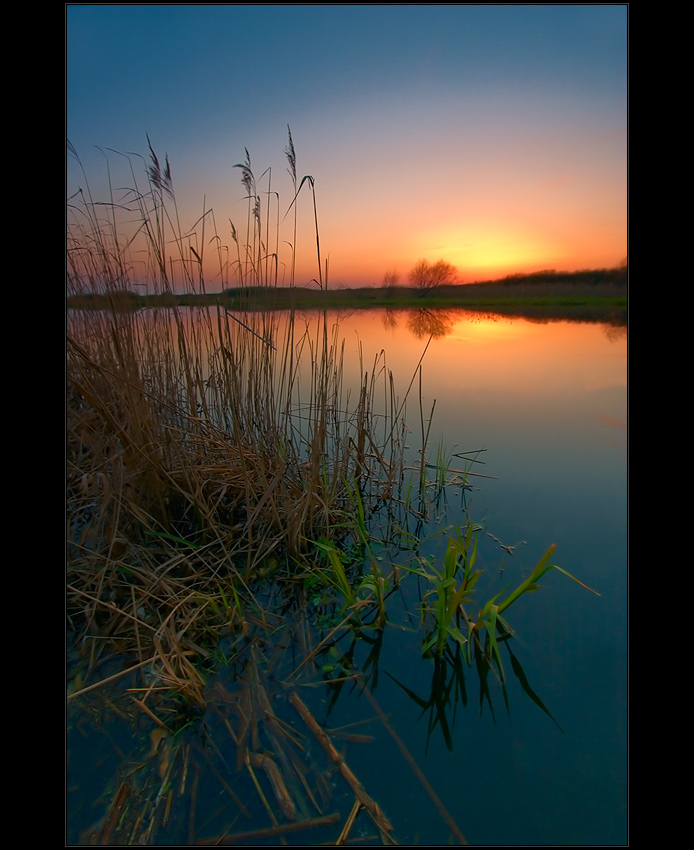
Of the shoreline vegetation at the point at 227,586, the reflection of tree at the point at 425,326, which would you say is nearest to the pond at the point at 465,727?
the shoreline vegetation at the point at 227,586

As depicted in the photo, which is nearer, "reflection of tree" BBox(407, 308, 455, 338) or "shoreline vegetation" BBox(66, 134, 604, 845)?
"shoreline vegetation" BBox(66, 134, 604, 845)

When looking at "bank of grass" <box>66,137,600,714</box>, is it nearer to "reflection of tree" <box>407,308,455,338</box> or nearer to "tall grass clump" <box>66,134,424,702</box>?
"tall grass clump" <box>66,134,424,702</box>

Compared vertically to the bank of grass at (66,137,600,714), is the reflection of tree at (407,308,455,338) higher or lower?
higher

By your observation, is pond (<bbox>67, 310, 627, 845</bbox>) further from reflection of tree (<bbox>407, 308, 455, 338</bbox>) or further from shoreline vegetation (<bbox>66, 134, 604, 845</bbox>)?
reflection of tree (<bbox>407, 308, 455, 338</bbox>)

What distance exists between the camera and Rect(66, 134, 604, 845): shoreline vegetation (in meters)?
1.11

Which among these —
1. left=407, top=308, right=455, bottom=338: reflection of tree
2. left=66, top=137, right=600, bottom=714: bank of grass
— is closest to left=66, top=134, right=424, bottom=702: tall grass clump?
left=66, top=137, right=600, bottom=714: bank of grass

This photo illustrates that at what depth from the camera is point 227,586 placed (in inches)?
70.1

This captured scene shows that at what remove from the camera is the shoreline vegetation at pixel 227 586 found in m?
1.11

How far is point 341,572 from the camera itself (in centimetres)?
167

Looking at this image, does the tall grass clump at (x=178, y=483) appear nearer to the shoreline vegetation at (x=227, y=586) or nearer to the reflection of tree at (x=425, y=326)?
the shoreline vegetation at (x=227, y=586)

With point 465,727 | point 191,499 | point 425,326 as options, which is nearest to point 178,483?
point 191,499

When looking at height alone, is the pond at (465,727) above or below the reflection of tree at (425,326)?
below

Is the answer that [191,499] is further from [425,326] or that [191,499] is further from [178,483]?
[425,326]
